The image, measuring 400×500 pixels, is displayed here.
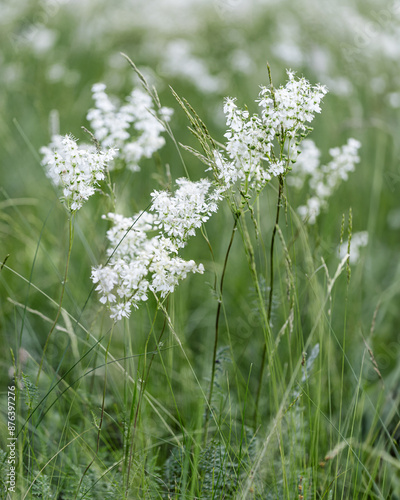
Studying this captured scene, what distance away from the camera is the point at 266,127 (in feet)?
4.42

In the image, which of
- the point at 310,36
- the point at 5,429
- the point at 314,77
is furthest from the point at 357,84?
the point at 5,429

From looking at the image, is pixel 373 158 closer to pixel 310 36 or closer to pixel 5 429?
pixel 310 36

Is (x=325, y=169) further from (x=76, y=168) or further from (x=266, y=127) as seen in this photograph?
(x=76, y=168)

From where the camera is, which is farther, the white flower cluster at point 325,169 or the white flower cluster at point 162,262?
the white flower cluster at point 325,169

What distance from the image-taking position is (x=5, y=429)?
4.98ft

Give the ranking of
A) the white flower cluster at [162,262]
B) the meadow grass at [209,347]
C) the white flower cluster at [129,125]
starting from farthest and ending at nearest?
the white flower cluster at [129,125] < the meadow grass at [209,347] < the white flower cluster at [162,262]

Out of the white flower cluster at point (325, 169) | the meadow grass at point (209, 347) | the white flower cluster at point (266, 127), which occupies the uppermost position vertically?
the white flower cluster at point (325, 169)

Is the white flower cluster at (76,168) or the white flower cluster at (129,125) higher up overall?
the white flower cluster at (129,125)

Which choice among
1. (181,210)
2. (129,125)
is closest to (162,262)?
(181,210)

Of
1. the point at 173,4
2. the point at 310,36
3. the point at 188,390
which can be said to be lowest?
the point at 188,390

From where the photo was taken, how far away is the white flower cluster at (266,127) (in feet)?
4.32

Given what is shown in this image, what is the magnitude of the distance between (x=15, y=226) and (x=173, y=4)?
6.16 metres

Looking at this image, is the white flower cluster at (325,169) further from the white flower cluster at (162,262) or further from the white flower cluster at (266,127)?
the white flower cluster at (162,262)

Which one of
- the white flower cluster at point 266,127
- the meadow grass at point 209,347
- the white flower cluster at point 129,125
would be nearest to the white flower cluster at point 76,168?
the meadow grass at point 209,347
